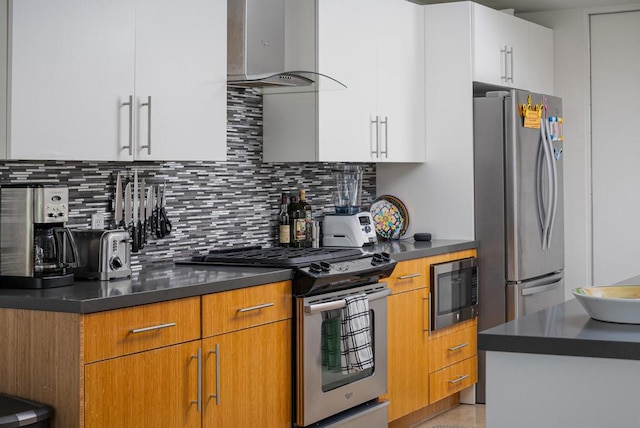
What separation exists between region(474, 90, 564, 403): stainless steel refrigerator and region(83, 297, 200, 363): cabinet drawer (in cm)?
252

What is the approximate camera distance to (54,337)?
2824 mm

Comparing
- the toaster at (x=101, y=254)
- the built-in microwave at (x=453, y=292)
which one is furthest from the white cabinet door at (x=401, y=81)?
the toaster at (x=101, y=254)

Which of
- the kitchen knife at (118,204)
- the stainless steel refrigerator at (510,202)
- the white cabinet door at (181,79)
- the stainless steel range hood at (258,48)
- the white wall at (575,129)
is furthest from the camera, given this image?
the white wall at (575,129)

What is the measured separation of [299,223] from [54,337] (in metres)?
2.12

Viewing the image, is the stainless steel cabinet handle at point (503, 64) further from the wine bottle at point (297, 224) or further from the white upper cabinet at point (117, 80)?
the white upper cabinet at point (117, 80)

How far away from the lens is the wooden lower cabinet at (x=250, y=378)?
10.9ft

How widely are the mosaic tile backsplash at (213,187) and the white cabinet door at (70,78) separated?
34 centimetres

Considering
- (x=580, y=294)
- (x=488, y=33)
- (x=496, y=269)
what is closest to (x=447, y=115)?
Result: (x=488, y=33)

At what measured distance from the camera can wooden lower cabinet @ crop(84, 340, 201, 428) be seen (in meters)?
2.83

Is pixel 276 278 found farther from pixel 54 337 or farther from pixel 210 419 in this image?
pixel 54 337

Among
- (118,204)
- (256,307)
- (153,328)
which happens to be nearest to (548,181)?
(256,307)

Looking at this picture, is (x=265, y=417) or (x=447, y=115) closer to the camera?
(x=265, y=417)

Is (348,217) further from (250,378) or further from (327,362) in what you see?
(250,378)

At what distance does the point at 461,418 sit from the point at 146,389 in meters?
2.56
